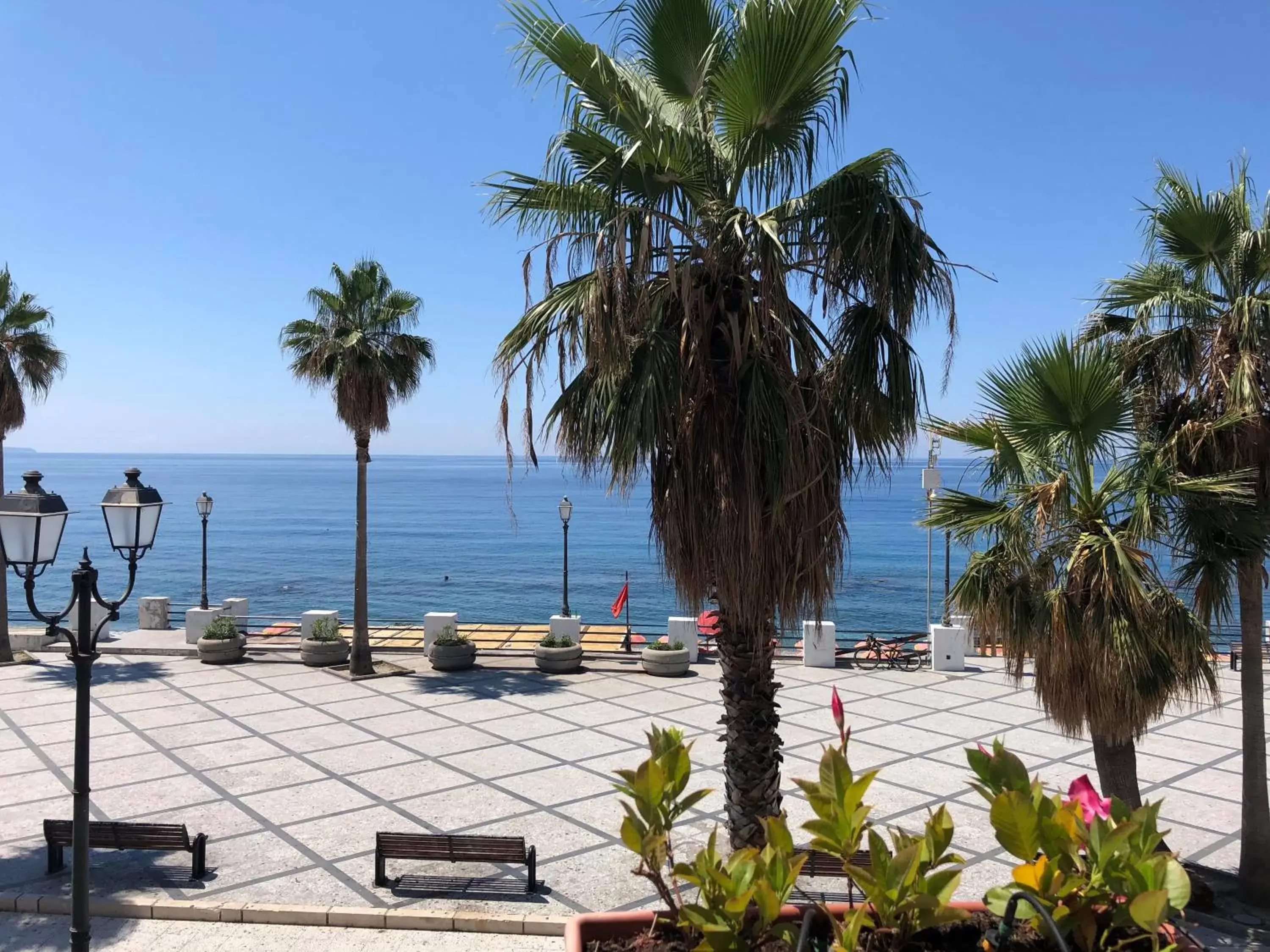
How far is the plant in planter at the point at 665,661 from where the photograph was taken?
55.2ft

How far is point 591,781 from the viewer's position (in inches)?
422

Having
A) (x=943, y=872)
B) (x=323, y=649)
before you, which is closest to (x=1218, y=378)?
(x=943, y=872)

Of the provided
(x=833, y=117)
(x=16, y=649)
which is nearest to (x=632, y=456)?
(x=833, y=117)

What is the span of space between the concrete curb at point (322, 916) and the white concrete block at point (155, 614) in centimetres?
1636

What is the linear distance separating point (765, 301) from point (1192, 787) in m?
9.41

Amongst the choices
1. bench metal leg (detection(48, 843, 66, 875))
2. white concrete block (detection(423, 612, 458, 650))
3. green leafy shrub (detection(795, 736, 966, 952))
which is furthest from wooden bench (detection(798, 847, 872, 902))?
white concrete block (detection(423, 612, 458, 650))

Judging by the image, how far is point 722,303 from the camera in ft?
19.8

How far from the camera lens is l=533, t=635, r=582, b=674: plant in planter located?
17062mm

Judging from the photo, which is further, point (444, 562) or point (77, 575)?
point (444, 562)

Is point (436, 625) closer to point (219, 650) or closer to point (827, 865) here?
point (219, 650)

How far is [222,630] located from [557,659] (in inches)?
288

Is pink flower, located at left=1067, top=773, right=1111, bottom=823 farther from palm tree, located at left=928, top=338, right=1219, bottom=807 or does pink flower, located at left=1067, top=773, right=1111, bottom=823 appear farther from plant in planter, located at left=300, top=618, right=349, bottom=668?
plant in planter, located at left=300, top=618, right=349, bottom=668

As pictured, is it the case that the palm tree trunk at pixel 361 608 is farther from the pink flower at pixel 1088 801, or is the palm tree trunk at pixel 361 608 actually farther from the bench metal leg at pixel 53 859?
the pink flower at pixel 1088 801

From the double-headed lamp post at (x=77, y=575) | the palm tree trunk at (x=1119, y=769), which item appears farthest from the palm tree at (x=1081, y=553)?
the double-headed lamp post at (x=77, y=575)
